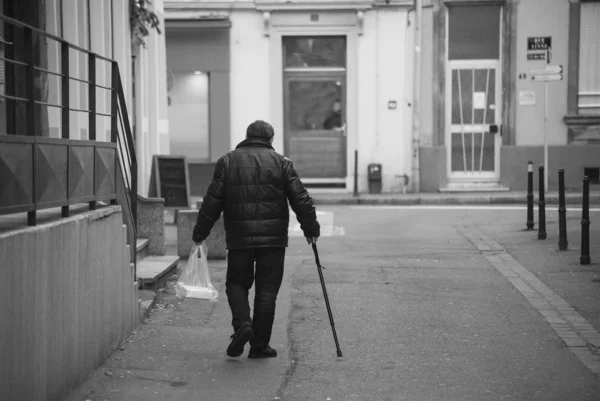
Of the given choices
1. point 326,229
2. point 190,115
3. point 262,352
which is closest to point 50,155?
point 262,352

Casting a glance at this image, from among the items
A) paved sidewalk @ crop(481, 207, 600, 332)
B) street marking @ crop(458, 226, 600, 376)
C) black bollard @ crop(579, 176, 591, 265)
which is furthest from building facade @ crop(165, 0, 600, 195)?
black bollard @ crop(579, 176, 591, 265)

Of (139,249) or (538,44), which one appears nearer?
(139,249)

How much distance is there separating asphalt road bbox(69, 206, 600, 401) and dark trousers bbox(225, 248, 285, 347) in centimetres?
27

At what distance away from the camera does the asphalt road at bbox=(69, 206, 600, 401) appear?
6703 mm

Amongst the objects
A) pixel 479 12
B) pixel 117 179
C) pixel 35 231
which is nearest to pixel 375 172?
pixel 479 12

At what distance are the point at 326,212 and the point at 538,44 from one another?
22.8 ft

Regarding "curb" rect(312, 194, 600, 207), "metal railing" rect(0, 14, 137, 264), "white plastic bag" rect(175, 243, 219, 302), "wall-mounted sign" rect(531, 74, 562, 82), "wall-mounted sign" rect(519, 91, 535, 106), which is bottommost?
"curb" rect(312, 194, 600, 207)

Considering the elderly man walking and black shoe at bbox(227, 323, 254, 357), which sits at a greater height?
the elderly man walking

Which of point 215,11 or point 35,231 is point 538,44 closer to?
point 215,11

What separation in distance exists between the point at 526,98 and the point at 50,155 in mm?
18246

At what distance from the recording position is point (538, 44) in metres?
22.8

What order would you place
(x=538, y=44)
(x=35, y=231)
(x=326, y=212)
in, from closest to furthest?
(x=35, y=231)
(x=326, y=212)
(x=538, y=44)

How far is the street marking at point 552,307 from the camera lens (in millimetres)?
7852

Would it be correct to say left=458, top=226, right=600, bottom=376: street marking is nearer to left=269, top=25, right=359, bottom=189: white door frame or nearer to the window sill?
the window sill
